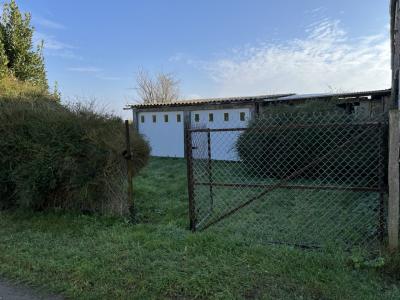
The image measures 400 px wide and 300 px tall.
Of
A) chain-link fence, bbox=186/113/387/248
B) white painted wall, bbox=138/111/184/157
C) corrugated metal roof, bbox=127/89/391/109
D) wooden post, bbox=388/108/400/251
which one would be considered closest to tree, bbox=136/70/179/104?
corrugated metal roof, bbox=127/89/391/109

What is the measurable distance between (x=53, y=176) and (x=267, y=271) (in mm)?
3621

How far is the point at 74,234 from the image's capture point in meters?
4.37

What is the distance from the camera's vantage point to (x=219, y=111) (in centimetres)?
1443

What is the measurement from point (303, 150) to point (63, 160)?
20.2ft

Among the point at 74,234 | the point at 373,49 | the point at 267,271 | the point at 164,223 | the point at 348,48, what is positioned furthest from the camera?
the point at 348,48

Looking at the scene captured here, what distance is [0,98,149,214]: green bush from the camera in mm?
4918

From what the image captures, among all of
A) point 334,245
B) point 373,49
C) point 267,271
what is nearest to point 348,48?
point 373,49

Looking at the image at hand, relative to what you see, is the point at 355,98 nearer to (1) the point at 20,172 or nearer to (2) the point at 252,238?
(2) the point at 252,238

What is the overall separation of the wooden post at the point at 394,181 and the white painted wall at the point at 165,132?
42.0ft

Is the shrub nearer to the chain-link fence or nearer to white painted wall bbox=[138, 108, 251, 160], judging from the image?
the chain-link fence

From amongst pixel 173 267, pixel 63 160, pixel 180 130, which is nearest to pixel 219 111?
pixel 180 130

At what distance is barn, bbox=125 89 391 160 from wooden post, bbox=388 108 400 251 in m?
6.76

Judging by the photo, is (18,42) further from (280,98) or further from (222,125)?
(280,98)

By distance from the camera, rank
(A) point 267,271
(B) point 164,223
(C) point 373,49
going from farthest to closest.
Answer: (C) point 373,49 → (B) point 164,223 → (A) point 267,271
